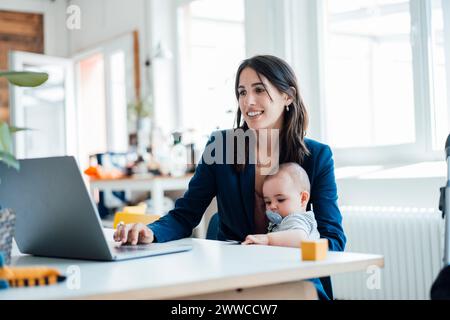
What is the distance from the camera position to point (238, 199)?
2008 millimetres

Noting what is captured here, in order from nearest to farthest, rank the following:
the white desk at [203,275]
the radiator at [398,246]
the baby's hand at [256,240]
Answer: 1. the white desk at [203,275]
2. the baby's hand at [256,240]
3. the radiator at [398,246]

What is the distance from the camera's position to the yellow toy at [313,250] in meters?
1.18

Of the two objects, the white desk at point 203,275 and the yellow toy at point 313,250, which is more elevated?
the yellow toy at point 313,250

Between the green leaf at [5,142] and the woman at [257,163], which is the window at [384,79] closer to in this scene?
the woman at [257,163]

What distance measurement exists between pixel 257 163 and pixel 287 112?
23 centimetres

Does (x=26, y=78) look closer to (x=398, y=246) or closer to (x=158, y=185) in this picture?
(x=398, y=246)

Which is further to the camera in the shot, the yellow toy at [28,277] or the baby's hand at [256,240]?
the baby's hand at [256,240]

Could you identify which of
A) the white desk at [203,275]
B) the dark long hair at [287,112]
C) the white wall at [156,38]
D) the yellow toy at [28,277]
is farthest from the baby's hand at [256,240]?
the white wall at [156,38]

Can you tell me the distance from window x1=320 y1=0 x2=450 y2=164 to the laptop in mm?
2105

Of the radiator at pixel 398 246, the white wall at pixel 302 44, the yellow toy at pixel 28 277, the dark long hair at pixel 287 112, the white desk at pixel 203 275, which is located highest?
the white wall at pixel 302 44

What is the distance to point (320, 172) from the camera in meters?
1.94

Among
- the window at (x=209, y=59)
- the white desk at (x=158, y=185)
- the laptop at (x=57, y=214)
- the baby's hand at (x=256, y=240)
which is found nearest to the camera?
the laptop at (x=57, y=214)

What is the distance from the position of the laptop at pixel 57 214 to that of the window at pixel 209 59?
127 inches

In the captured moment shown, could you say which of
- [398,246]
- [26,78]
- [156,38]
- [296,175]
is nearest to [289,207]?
[296,175]
